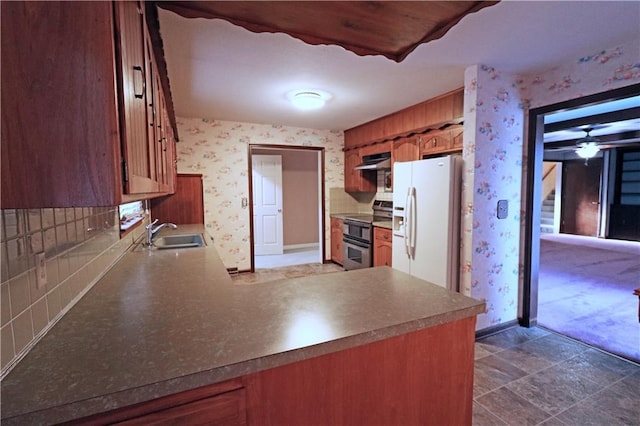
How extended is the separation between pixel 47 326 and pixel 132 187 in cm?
60

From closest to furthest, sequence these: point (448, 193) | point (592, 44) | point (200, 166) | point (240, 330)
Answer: point (240, 330) < point (592, 44) < point (448, 193) < point (200, 166)

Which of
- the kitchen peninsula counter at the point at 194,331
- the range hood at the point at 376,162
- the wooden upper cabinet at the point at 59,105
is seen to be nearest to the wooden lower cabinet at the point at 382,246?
the range hood at the point at 376,162

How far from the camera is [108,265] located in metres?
1.83

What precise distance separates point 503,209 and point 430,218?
0.60 m

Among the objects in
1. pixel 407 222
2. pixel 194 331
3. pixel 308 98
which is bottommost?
pixel 194 331

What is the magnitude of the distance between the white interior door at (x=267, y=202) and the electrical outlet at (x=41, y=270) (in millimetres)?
5037

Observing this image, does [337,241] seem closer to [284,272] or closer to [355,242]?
[355,242]

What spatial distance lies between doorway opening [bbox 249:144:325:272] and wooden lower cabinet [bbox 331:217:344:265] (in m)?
0.19

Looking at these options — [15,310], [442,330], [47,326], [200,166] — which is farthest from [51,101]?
[200,166]

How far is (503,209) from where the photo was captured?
266cm

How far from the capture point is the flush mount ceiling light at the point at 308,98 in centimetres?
301

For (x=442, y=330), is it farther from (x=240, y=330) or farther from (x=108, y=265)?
(x=108, y=265)

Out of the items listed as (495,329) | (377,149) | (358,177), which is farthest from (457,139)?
(358,177)

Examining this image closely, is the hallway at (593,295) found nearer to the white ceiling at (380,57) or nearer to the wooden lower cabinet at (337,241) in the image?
the white ceiling at (380,57)
